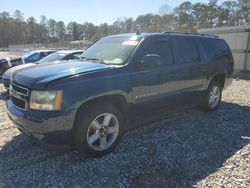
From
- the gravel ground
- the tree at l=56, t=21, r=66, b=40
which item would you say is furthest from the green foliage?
the gravel ground

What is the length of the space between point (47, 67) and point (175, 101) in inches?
97.6

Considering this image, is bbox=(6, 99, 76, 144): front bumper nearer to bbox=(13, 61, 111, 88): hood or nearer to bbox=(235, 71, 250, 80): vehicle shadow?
bbox=(13, 61, 111, 88): hood

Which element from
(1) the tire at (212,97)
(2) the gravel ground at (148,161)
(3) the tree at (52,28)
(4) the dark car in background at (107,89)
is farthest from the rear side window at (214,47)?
(3) the tree at (52,28)

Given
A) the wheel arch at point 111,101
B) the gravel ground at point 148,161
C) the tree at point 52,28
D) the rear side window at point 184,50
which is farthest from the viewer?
the tree at point 52,28

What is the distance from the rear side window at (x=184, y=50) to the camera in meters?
5.02

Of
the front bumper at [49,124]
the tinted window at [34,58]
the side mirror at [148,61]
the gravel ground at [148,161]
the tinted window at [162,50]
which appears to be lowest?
the gravel ground at [148,161]

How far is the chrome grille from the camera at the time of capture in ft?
11.5

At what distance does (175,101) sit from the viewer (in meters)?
5.00

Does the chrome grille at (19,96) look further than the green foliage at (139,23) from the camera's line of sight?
No

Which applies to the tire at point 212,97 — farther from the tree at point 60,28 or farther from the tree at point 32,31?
the tree at point 60,28

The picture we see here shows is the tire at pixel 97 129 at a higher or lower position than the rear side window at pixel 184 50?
lower

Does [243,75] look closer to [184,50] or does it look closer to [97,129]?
[184,50]

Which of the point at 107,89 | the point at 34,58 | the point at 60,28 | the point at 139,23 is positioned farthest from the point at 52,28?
the point at 107,89

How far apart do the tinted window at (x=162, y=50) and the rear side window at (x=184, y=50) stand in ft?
0.63
